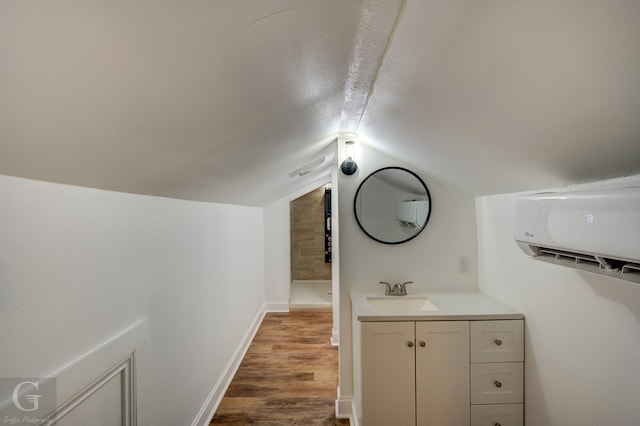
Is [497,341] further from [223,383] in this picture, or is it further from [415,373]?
[223,383]

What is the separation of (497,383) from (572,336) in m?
0.58

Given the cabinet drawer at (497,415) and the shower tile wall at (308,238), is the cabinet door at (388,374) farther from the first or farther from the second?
the shower tile wall at (308,238)

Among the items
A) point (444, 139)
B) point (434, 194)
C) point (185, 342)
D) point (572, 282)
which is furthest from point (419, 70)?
point (185, 342)

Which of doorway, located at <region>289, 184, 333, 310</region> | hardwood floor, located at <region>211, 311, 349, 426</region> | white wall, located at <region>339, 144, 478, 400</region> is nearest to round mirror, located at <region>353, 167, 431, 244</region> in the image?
white wall, located at <region>339, 144, 478, 400</region>

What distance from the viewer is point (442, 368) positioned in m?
1.78

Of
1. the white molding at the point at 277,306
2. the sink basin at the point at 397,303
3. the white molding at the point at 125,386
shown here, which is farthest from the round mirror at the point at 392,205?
the white molding at the point at 277,306

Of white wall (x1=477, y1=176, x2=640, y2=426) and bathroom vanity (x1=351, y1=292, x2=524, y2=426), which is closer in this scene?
white wall (x1=477, y1=176, x2=640, y2=426)

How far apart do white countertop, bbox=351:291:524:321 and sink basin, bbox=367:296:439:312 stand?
0.06 metres

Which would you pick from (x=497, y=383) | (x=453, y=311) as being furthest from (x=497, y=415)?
(x=453, y=311)
